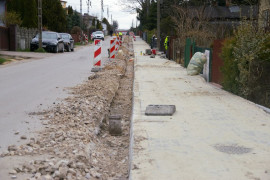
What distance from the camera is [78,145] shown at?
19.5ft

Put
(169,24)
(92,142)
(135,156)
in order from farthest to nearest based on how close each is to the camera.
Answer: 1. (169,24)
2. (92,142)
3. (135,156)

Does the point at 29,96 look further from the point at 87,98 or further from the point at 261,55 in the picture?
the point at 261,55

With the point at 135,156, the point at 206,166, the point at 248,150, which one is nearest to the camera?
the point at 206,166

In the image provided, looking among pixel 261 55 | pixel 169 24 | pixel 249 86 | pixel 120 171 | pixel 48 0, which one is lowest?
pixel 120 171

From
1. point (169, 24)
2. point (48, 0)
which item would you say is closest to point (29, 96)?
point (169, 24)

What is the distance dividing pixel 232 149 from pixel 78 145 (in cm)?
221

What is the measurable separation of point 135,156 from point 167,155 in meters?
0.42

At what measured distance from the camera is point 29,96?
10.5 metres

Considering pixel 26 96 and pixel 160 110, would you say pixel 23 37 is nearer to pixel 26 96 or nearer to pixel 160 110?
pixel 26 96

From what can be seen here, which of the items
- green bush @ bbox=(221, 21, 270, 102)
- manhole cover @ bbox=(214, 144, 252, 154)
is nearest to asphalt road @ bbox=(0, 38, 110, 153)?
manhole cover @ bbox=(214, 144, 252, 154)

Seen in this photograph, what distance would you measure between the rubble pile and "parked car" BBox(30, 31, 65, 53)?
21962 millimetres

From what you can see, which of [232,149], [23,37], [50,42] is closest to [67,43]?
[50,42]

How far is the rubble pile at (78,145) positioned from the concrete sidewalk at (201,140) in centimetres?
37

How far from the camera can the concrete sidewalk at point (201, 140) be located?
4.66m
